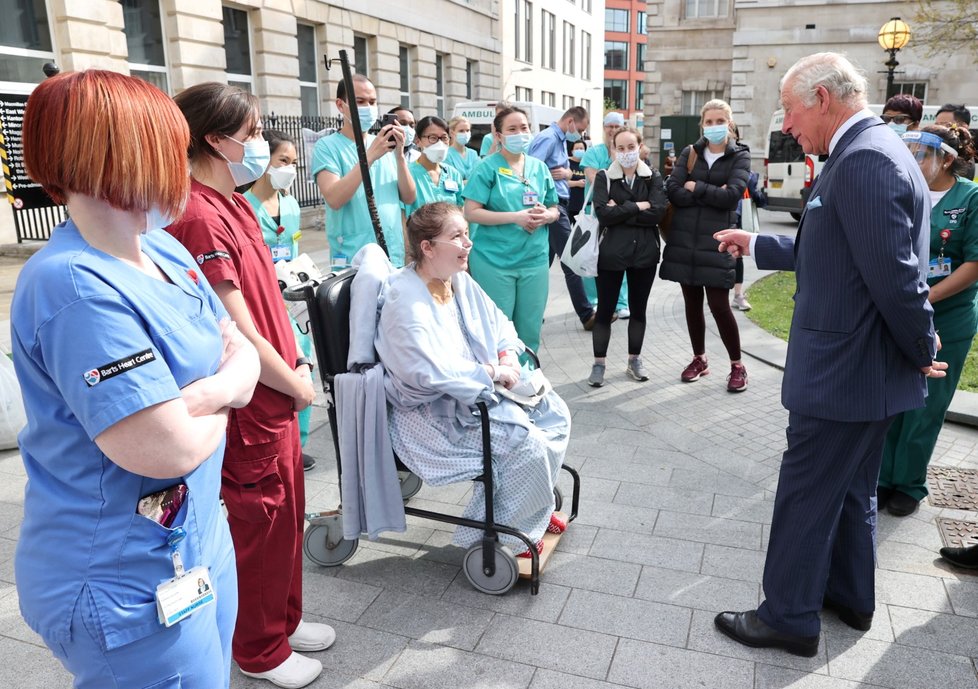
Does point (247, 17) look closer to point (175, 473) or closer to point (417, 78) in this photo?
point (417, 78)

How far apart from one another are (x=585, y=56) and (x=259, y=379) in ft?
161

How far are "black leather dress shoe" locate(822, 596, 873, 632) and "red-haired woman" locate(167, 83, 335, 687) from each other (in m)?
1.94

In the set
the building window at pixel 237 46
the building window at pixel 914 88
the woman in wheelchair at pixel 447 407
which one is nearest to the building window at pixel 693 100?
the building window at pixel 914 88

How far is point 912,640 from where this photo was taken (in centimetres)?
275

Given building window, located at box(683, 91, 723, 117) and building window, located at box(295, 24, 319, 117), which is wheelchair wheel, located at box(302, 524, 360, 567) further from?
building window, located at box(683, 91, 723, 117)

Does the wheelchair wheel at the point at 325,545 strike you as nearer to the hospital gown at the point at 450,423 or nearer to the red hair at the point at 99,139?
the hospital gown at the point at 450,423

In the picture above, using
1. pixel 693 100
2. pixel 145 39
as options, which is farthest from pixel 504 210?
pixel 693 100

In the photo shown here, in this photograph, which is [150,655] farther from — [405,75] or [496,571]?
[405,75]

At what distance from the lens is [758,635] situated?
2.72 metres

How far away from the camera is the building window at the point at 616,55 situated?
70625 millimetres

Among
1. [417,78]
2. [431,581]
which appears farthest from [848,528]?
[417,78]

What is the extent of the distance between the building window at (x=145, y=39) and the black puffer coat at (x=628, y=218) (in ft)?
40.2

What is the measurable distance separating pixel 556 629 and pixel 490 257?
288 centimetres

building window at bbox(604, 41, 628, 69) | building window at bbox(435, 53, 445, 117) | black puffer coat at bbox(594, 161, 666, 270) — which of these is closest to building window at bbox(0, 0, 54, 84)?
black puffer coat at bbox(594, 161, 666, 270)
